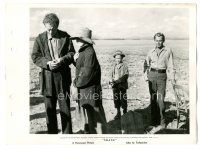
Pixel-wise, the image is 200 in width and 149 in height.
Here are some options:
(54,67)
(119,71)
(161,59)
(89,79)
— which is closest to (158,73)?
(161,59)

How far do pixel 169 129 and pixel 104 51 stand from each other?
0.61 m

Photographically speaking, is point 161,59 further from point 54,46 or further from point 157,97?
point 54,46

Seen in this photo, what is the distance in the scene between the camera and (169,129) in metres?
1.78

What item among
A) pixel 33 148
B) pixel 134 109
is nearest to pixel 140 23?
pixel 134 109

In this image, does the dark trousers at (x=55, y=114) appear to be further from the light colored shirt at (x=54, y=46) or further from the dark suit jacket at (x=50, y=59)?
the light colored shirt at (x=54, y=46)

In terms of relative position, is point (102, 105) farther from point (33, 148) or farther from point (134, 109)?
point (33, 148)

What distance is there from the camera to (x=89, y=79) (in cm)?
174

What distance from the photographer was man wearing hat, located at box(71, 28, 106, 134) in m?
1.74

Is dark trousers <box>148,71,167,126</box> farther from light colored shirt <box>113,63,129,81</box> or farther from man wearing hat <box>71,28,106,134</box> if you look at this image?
man wearing hat <box>71,28,106,134</box>

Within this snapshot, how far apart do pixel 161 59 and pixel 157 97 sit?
0.75ft

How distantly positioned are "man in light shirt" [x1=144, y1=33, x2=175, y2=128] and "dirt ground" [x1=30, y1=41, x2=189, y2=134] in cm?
3

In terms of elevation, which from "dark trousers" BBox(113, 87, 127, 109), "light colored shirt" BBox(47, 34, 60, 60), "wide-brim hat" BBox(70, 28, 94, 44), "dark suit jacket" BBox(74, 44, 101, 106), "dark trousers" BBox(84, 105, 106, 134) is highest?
"wide-brim hat" BBox(70, 28, 94, 44)

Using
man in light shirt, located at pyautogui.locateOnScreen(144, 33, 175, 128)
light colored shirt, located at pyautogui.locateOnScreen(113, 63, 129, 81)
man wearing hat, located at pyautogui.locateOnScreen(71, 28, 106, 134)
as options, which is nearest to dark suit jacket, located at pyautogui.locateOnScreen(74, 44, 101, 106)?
man wearing hat, located at pyautogui.locateOnScreen(71, 28, 106, 134)

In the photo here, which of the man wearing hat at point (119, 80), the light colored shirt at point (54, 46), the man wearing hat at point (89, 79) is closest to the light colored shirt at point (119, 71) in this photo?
the man wearing hat at point (119, 80)
